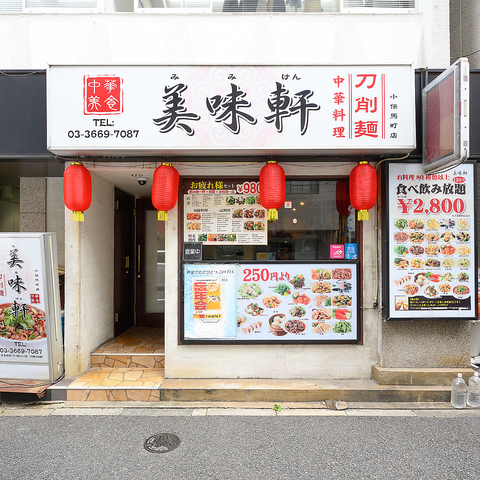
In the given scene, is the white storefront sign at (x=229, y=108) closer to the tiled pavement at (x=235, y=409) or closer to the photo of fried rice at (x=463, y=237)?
the photo of fried rice at (x=463, y=237)

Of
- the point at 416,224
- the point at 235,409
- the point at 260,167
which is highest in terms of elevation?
the point at 260,167

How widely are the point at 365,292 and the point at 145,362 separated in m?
4.23

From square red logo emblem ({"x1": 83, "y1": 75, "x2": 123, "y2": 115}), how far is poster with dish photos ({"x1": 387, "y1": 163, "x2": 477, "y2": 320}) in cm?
443

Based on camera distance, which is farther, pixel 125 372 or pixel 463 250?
pixel 125 372

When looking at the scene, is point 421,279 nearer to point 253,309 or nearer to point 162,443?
point 253,309

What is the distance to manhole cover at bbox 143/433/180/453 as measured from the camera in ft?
12.2

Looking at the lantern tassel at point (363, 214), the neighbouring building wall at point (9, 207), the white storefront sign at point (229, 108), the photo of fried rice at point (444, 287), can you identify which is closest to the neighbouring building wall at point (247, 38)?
the white storefront sign at point (229, 108)

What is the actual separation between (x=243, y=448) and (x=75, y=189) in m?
4.40

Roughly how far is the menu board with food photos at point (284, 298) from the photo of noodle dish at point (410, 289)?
0.76 metres

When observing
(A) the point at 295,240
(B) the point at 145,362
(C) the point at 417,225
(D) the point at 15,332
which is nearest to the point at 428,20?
(C) the point at 417,225

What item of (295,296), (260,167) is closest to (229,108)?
(260,167)

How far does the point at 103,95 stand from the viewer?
4.57 m

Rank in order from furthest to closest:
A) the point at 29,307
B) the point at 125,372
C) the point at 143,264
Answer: the point at 143,264 < the point at 125,372 < the point at 29,307

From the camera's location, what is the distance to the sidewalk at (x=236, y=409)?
452 cm
